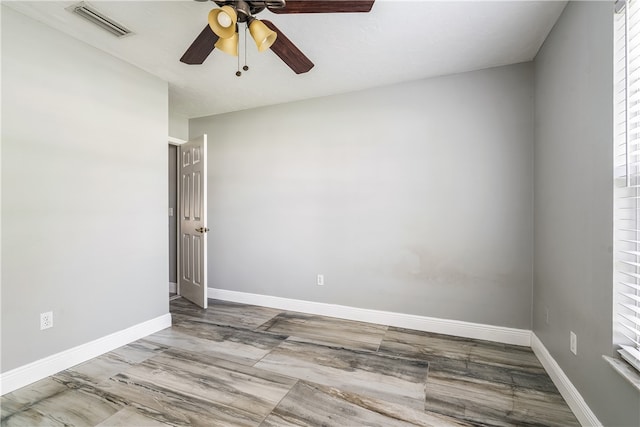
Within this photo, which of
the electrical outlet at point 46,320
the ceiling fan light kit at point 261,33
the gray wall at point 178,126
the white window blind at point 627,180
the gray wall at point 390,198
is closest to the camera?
the white window blind at point 627,180

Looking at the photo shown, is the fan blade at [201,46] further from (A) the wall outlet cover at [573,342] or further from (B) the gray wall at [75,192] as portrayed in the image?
(A) the wall outlet cover at [573,342]

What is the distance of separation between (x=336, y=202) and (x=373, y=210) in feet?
1.45

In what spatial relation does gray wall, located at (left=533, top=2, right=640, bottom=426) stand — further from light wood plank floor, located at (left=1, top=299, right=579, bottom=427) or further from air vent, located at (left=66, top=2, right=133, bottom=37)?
air vent, located at (left=66, top=2, right=133, bottom=37)

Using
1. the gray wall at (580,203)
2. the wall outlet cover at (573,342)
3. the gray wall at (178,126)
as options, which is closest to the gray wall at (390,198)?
the gray wall at (580,203)

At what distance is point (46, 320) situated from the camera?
83.2 inches

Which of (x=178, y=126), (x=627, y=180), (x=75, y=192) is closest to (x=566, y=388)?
(x=627, y=180)

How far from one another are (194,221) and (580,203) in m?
→ 3.79

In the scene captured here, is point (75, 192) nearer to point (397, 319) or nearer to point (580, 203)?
point (397, 319)

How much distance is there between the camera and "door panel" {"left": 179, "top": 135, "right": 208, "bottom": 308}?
139 inches

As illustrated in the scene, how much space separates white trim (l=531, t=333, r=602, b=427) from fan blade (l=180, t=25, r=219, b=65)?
2934 millimetres

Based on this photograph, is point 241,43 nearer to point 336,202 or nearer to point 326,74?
point 326,74

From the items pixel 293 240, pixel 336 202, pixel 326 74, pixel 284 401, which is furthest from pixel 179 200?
pixel 284 401

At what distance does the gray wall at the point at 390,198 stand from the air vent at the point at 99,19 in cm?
171

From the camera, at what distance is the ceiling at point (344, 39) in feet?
6.29
